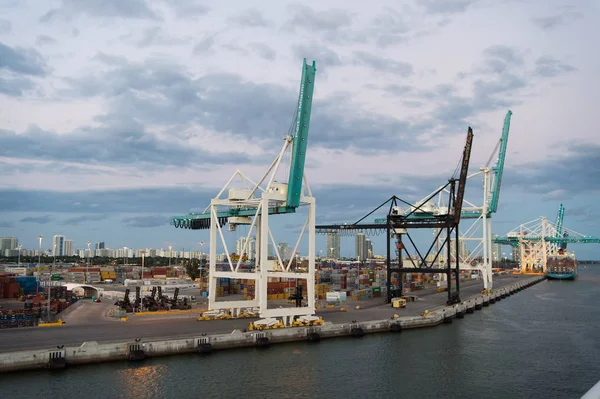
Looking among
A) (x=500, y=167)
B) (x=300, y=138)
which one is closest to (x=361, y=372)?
(x=300, y=138)

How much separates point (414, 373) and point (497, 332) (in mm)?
18387

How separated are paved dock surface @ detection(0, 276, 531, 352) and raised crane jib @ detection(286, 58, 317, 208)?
10.7 meters

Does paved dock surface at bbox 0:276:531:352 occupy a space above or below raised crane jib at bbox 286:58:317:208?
below

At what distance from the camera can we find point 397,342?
122 feet

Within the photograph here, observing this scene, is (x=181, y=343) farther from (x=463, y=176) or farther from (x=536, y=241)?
(x=536, y=241)

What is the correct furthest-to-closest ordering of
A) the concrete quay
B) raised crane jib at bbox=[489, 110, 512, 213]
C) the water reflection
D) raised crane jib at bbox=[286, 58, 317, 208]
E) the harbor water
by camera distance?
Result: 1. raised crane jib at bbox=[489, 110, 512, 213]
2. raised crane jib at bbox=[286, 58, 317, 208]
3. the concrete quay
4. the harbor water
5. the water reflection

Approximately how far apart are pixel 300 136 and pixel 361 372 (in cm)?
1826

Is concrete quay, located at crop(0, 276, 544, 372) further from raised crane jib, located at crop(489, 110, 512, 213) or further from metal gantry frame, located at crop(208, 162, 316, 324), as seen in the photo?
raised crane jib, located at crop(489, 110, 512, 213)

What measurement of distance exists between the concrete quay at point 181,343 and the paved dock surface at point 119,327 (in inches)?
22.4

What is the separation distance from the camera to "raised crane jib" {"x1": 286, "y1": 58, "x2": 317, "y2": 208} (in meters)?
38.7

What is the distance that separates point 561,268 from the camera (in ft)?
529

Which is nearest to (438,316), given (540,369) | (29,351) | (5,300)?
(540,369)

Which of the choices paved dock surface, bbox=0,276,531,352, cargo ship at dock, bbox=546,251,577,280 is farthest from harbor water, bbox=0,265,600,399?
cargo ship at dock, bbox=546,251,577,280

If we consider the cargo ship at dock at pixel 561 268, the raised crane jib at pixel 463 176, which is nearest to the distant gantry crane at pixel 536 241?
the cargo ship at dock at pixel 561 268
